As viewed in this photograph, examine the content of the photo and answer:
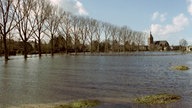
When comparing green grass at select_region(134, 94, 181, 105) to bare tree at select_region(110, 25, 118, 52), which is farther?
bare tree at select_region(110, 25, 118, 52)

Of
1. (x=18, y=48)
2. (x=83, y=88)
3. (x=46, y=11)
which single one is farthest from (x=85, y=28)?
(x=83, y=88)

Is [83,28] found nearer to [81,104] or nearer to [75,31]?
[75,31]

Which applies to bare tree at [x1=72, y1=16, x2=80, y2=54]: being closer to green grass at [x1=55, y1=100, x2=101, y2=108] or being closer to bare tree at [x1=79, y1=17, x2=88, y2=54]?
bare tree at [x1=79, y1=17, x2=88, y2=54]

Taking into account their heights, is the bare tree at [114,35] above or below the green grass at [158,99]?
above

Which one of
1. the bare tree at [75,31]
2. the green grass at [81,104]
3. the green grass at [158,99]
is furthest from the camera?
the bare tree at [75,31]

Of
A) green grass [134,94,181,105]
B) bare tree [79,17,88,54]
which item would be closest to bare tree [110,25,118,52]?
bare tree [79,17,88,54]

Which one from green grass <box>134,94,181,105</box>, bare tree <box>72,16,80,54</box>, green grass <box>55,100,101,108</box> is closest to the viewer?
green grass <box>55,100,101,108</box>

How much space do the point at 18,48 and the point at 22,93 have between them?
9948 centimetres

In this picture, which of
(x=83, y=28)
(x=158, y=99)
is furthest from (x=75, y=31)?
(x=158, y=99)

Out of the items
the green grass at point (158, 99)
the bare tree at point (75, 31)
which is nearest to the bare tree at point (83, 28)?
the bare tree at point (75, 31)

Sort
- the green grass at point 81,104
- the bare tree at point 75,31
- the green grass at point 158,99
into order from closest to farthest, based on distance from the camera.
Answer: the green grass at point 81,104
the green grass at point 158,99
the bare tree at point 75,31

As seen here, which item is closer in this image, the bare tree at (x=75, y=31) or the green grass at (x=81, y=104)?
the green grass at (x=81, y=104)

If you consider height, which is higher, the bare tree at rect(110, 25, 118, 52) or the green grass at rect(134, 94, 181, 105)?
the bare tree at rect(110, 25, 118, 52)

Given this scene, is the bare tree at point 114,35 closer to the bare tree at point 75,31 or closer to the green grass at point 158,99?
the bare tree at point 75,31
